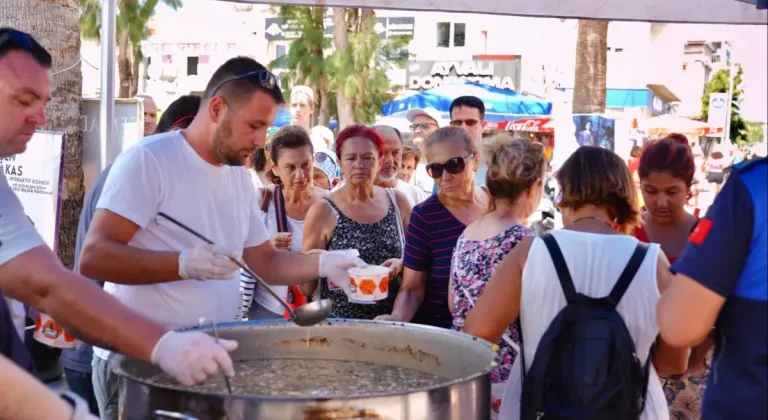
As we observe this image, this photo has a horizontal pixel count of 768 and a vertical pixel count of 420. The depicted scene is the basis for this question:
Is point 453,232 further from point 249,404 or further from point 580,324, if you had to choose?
point 249,404

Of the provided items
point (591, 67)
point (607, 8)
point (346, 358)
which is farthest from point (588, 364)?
point (591, 67)

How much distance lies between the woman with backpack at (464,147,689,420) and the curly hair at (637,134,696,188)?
93 centimetres

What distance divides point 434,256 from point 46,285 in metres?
1.99

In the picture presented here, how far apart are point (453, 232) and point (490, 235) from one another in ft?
1.58

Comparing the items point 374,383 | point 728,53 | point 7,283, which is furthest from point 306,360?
point 728,53

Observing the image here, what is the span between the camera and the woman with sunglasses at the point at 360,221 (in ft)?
13.4

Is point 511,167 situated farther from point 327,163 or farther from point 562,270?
point 327,163

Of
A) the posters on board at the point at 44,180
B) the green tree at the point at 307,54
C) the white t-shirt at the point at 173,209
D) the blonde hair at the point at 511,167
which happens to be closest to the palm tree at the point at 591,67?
the posters on board at the point at 44,180

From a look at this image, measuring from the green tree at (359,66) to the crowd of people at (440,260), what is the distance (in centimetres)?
1795

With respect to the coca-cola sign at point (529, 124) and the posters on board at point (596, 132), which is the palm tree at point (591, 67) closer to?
the posters on board at point (596, 132)

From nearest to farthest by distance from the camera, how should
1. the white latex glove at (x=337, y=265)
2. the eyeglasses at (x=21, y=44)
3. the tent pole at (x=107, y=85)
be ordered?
1. the eyeglasses at (x=21, y=44)
2. the white latex glove at (x=337, y=265)
3. the tent pole at (x=107, y=85)

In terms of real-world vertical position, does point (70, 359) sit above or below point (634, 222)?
below

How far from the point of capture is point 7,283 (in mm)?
1964

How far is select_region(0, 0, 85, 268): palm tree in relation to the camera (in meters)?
4.98
